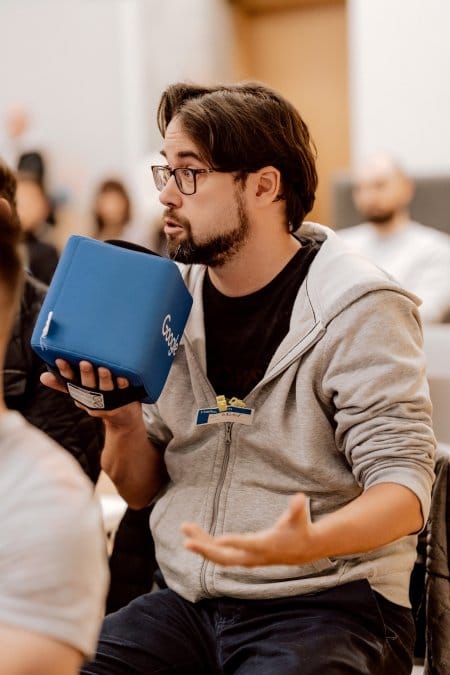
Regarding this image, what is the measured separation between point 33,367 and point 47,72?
540 centimetres

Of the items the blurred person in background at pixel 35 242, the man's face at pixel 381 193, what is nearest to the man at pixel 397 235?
the man's face at pixel 381 193

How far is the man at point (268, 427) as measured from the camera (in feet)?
3.91

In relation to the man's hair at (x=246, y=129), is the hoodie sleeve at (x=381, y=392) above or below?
below

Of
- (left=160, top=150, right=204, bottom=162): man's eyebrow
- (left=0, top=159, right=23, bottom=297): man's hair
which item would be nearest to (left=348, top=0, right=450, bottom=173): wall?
(left=160, top=150, right=204, bottom=162): man's eyebrow

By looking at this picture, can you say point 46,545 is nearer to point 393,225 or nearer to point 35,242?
point 35,242

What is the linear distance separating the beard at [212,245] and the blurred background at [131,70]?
4282 mm

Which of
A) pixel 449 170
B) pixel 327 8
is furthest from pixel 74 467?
pixel 327 8

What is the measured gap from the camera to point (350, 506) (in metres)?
1.14

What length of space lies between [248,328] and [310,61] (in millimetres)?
5836

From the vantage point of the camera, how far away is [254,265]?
1.42m

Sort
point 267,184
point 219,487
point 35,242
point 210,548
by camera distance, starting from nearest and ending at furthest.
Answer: point 210,548
point 219,487
point 267,184
point 35,242

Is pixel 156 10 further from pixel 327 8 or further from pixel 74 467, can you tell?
pixel 74 467

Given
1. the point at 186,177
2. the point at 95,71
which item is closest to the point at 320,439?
the point at 186,177

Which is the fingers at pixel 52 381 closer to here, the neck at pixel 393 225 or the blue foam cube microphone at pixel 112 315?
the blue foam cube microphone at pixel 112 315
